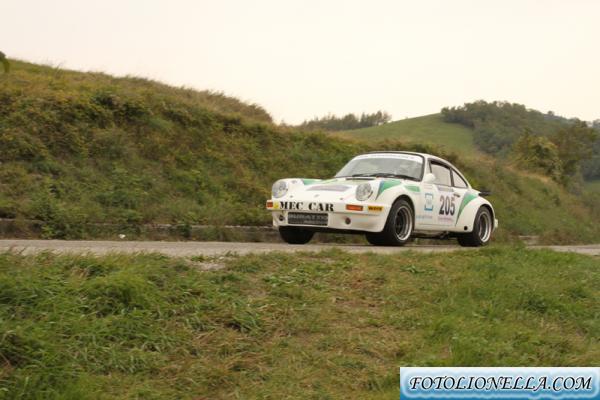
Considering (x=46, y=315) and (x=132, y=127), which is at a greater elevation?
(x=132, y=127)

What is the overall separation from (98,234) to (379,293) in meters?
6.80

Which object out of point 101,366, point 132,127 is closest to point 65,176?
point 132,127

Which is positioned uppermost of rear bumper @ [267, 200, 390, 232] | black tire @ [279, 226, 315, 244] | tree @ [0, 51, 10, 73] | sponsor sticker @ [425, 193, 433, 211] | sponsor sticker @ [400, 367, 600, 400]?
tree @ [0, 51, 10, 73]

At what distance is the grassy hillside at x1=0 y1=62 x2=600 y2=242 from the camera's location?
12070mm

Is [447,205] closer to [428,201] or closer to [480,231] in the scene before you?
[428,201]

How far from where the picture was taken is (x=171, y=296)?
4.72 meters

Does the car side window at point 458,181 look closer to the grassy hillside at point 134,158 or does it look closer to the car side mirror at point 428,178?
the car side mirror at point 428,178

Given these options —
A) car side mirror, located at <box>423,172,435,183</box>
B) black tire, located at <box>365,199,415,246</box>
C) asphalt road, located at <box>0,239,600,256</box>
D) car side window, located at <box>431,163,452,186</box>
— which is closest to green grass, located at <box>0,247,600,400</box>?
asphalt road, located at <box>0,239,600,256</box>

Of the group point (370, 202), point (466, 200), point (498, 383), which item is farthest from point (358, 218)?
point (498, 383)

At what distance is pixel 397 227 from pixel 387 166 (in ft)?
4.03

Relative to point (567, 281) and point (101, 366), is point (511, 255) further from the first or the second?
point (101, 366)

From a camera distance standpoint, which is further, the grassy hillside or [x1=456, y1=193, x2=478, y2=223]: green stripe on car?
[x1=456, y1=193, x2=478, y2=223]: green stripe on car

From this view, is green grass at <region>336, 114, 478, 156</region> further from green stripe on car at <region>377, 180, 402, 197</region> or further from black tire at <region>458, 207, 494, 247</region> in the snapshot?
green stripe on car at <region>377, 180, 402, 197</region>

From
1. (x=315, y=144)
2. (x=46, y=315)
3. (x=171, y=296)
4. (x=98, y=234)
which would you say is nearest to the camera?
(x=46, y=315)
